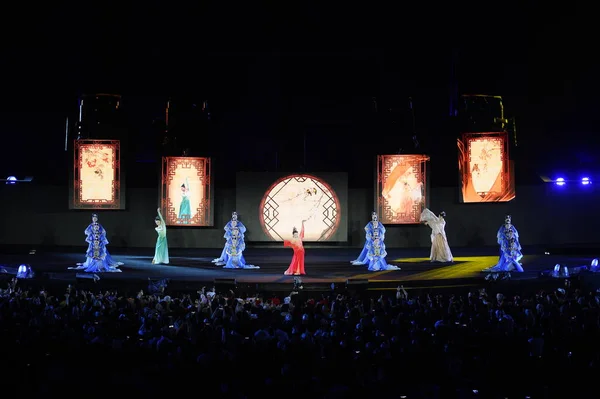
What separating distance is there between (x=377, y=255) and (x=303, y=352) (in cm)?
1270

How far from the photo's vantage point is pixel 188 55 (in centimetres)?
2381

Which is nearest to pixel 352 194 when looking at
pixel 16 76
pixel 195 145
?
pixel 195 145

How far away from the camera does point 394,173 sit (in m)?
24.2

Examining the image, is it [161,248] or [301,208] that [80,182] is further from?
[301,208]

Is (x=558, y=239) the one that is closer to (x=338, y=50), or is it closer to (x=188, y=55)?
(x=338, y=50)

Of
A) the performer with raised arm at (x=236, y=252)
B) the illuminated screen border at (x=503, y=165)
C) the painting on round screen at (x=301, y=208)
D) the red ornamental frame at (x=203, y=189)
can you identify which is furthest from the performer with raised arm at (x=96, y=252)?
the illuminated screen border at (x=503, y=165)

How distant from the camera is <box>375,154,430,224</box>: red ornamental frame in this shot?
2400 centimetres

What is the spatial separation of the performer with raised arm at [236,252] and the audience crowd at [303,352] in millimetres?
9712

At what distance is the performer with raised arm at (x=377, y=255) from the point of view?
19.8m

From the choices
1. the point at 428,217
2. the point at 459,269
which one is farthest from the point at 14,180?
the point at 459,269

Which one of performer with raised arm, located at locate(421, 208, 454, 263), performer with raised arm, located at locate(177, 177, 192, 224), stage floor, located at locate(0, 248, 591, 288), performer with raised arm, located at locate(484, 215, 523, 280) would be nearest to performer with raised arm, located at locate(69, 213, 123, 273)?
stage floor, located at locate(0, 248, 591, 288)

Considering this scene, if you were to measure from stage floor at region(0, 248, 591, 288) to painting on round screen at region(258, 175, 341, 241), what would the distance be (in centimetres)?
62

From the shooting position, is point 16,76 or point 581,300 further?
point 16,76

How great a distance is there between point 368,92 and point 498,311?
15260mm
